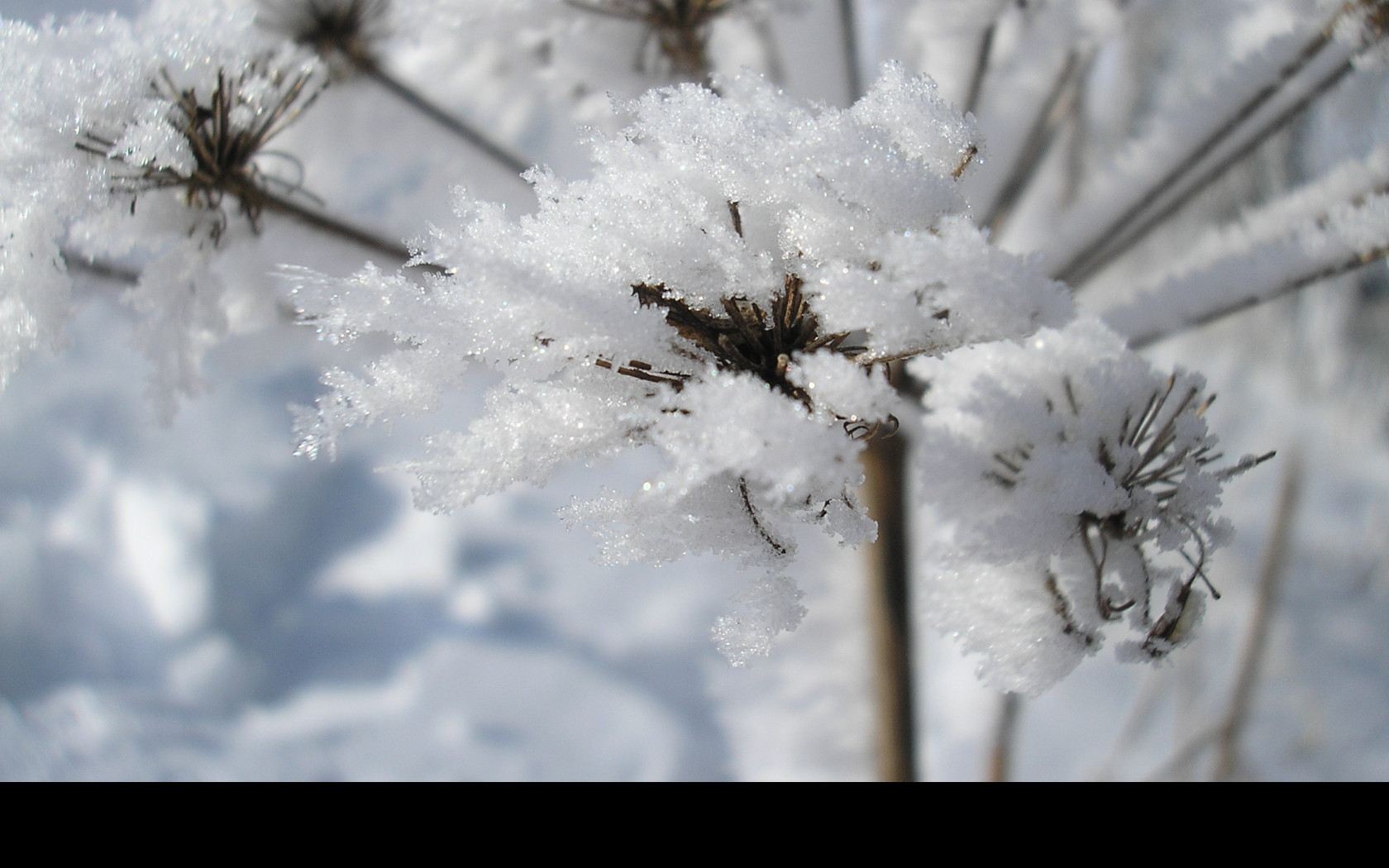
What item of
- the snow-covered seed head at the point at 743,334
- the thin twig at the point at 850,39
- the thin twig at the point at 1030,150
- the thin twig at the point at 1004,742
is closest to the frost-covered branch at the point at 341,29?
the thin twig at the point at 850,39

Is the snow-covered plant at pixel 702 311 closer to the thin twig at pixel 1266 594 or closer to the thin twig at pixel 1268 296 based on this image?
the thin twig at pixel 1268 296

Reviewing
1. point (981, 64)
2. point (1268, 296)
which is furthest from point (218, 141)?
point (1268, 296)

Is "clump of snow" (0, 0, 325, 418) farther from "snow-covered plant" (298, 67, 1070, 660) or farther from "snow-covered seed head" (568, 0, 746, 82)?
"snow-covered seed head" (568, 0, 746, 82)

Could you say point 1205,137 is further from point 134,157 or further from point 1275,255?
point 134,157

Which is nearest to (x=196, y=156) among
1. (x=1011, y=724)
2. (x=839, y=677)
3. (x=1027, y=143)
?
(x=1027, y=143)

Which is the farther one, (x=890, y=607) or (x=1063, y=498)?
(x=890, y=607)

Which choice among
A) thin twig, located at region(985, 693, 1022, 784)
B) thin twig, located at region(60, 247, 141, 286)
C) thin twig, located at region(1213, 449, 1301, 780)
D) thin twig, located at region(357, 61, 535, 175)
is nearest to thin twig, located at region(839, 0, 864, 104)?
thin twig, located at region(357, 61, 535, 175)
